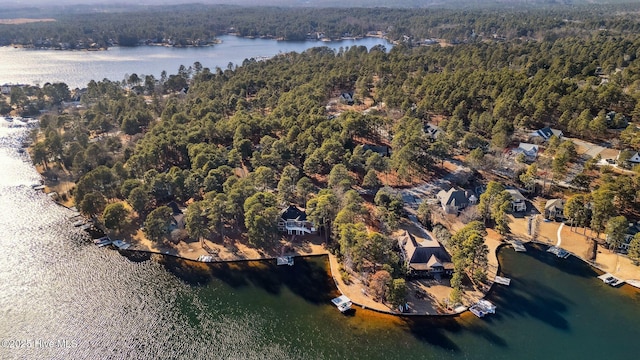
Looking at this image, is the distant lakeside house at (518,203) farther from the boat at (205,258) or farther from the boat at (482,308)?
the boat at (205,258)

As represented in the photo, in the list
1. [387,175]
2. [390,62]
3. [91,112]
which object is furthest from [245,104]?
[390,62]

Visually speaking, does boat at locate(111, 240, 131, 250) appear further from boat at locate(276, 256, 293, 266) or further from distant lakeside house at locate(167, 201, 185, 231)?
boat at locate(276, 256, 293, 266)

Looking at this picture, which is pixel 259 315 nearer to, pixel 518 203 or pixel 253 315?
pixel 253 315

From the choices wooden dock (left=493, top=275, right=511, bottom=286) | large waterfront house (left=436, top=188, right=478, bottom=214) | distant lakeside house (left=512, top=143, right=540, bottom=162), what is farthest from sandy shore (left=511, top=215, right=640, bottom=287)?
distant lakeside house (left=512, top=143, right=540, bottom=162)

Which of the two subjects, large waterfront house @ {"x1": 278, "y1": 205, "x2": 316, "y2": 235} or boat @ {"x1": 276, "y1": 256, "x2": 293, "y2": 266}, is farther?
large waterfront house @ {"x1": 278, "y1": 205, "x2": 316, "y2": 235}

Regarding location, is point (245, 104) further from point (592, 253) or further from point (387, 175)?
point (592, 253)

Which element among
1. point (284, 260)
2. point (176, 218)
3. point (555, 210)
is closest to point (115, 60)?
point (176, 218)
